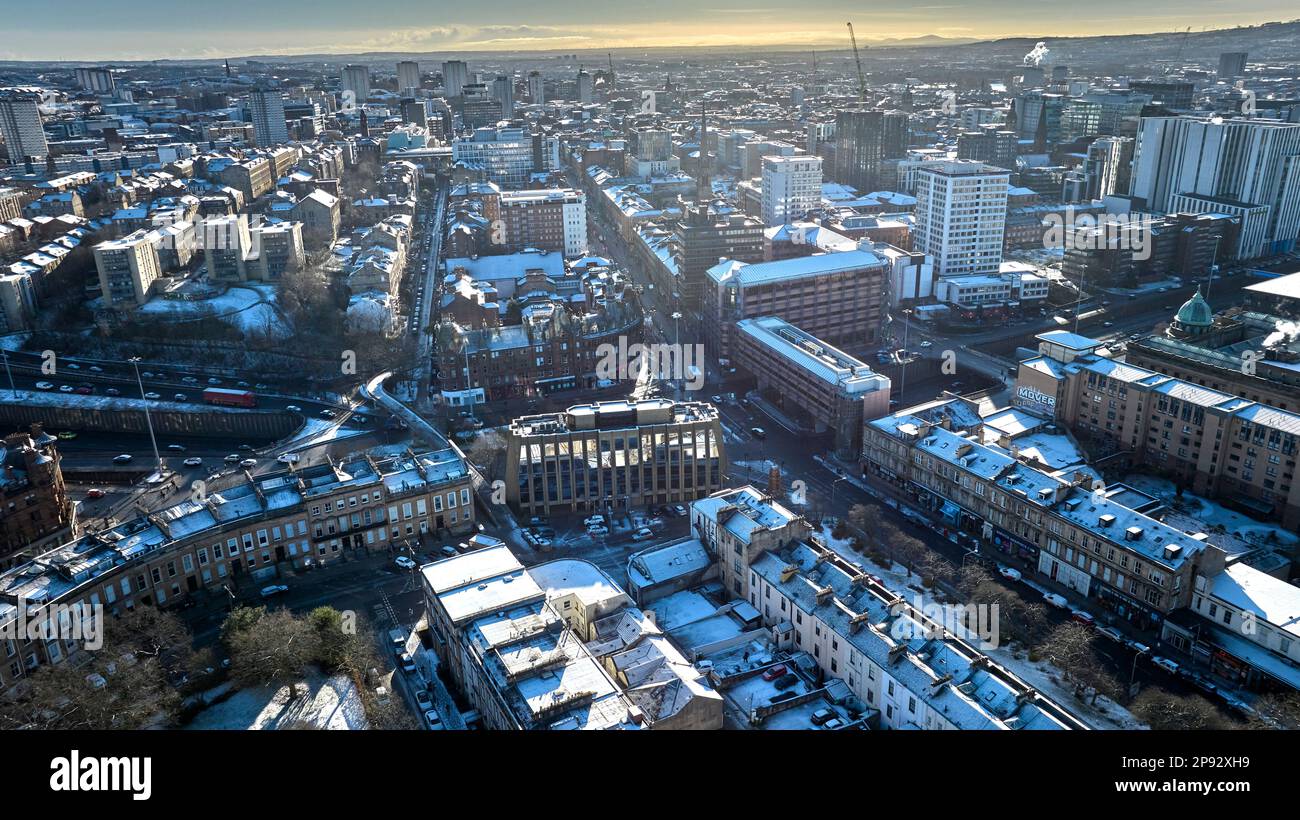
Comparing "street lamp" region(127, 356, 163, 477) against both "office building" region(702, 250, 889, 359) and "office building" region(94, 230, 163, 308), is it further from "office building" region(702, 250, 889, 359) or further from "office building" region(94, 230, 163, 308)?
"office building" region(702, 250, 889, 359)

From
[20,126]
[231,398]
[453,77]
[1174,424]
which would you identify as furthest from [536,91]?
[1174,424]

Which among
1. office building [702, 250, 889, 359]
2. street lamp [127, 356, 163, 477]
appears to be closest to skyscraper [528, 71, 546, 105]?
office building [702, 250, 889, 359]

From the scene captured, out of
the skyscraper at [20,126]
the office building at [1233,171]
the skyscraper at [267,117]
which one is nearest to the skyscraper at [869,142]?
the office building at [1233,171]

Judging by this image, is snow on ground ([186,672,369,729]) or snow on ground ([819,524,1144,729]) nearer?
snow on ground ([186,672,369,729])

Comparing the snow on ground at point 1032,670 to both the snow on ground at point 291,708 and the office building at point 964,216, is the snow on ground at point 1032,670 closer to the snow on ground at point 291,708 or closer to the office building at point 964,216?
the snow on ground at point 291,708

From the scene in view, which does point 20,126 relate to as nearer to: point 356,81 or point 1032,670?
point 356,81

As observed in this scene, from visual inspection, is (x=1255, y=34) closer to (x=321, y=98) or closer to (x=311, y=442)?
(x=321, y=98)
